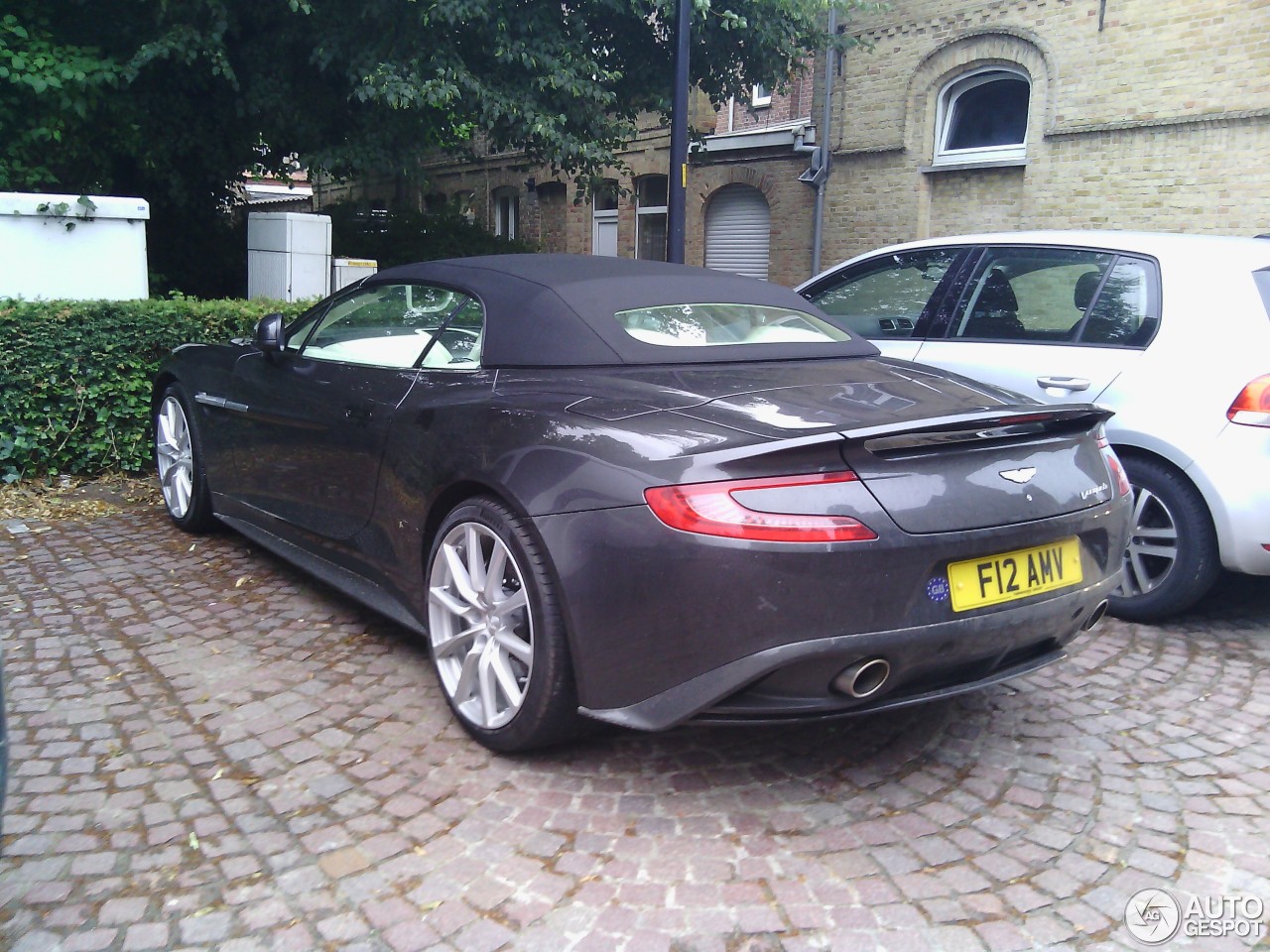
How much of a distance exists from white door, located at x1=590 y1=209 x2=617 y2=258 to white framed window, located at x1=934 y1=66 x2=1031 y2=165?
790cm

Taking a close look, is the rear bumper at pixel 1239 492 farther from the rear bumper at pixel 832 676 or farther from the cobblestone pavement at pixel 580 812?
the rear bumper at pixel 832 676

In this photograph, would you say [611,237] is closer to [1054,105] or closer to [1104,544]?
[1054,105]

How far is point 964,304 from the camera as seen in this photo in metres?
5.26

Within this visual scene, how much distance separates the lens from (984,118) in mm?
14305

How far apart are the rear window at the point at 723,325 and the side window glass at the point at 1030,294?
132cm

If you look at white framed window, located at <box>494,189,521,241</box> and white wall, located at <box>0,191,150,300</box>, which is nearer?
white wall, located at <box>0,191,150,300</box>

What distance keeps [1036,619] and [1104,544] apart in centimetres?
41

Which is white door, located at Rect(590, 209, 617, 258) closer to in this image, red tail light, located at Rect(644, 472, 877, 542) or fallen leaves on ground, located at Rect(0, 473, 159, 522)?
fallen leaves on ground, located at Rect(0, 473, 159, 522)

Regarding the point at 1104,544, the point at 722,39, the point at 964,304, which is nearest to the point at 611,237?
the point at 722,39

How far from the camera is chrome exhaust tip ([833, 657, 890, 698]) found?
8.71 ft

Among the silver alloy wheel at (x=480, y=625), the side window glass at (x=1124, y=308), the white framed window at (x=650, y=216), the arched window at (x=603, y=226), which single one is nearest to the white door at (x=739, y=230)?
the white framed window at (x=650, y=216)

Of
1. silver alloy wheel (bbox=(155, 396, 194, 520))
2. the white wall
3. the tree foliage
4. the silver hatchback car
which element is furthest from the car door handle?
the tree foliage

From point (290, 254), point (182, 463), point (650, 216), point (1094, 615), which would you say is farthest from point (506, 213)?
point (1094, 615)

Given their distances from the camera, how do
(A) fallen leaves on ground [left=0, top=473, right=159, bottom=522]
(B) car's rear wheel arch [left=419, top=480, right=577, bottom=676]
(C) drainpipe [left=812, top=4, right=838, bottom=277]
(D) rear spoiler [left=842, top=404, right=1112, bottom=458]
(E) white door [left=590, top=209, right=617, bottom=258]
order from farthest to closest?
(E) white door [left=590, top=209, right=617, bottom=258] < (C) drainpipe [left=812, top=4, right=838, bottom=277] < (A) fallen leaves on ground [left=0, top=473, right=159, bottom=522] < (B) car's rear wheel arch [left=419, top=480, right=577, bottom=676] < (D) rear spoiler [left=842, top=404, right=1112, bottom=458]
